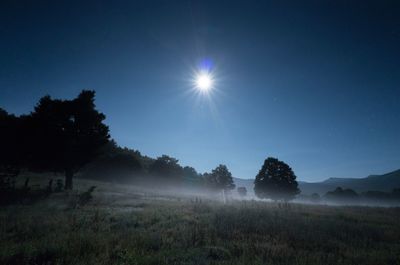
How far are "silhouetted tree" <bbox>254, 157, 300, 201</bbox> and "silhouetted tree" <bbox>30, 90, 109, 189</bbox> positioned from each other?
125 feet

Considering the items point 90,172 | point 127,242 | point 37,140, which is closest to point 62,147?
point 37,140

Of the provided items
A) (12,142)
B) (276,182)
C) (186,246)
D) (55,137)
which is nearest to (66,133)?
(55,137)

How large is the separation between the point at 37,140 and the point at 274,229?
24927mm

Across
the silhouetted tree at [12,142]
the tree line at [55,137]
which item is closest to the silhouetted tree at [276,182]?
the tree line at [55,137]

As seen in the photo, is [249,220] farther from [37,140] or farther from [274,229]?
[37,140]

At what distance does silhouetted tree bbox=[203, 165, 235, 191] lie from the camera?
80562mm

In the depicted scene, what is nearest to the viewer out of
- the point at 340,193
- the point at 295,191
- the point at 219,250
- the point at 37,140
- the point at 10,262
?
the point at 10,262

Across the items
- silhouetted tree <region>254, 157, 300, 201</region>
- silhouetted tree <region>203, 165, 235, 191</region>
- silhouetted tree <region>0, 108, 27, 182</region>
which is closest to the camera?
silhouetted tree <region>0, 108, 27, 182</region>

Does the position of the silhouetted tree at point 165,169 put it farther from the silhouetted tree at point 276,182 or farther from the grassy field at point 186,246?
the grassy field at point 186,246

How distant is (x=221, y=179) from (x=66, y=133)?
207 ft

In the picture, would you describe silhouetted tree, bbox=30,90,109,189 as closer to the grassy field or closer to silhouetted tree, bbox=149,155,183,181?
the grassy field

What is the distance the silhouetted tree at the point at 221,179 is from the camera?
264 ft

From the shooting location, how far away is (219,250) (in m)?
6.80

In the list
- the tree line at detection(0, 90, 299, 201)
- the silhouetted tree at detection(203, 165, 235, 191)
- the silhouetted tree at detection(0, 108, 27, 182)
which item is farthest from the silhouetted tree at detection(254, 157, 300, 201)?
the silhouetted tree at detection(0, 108, 27, 182)
